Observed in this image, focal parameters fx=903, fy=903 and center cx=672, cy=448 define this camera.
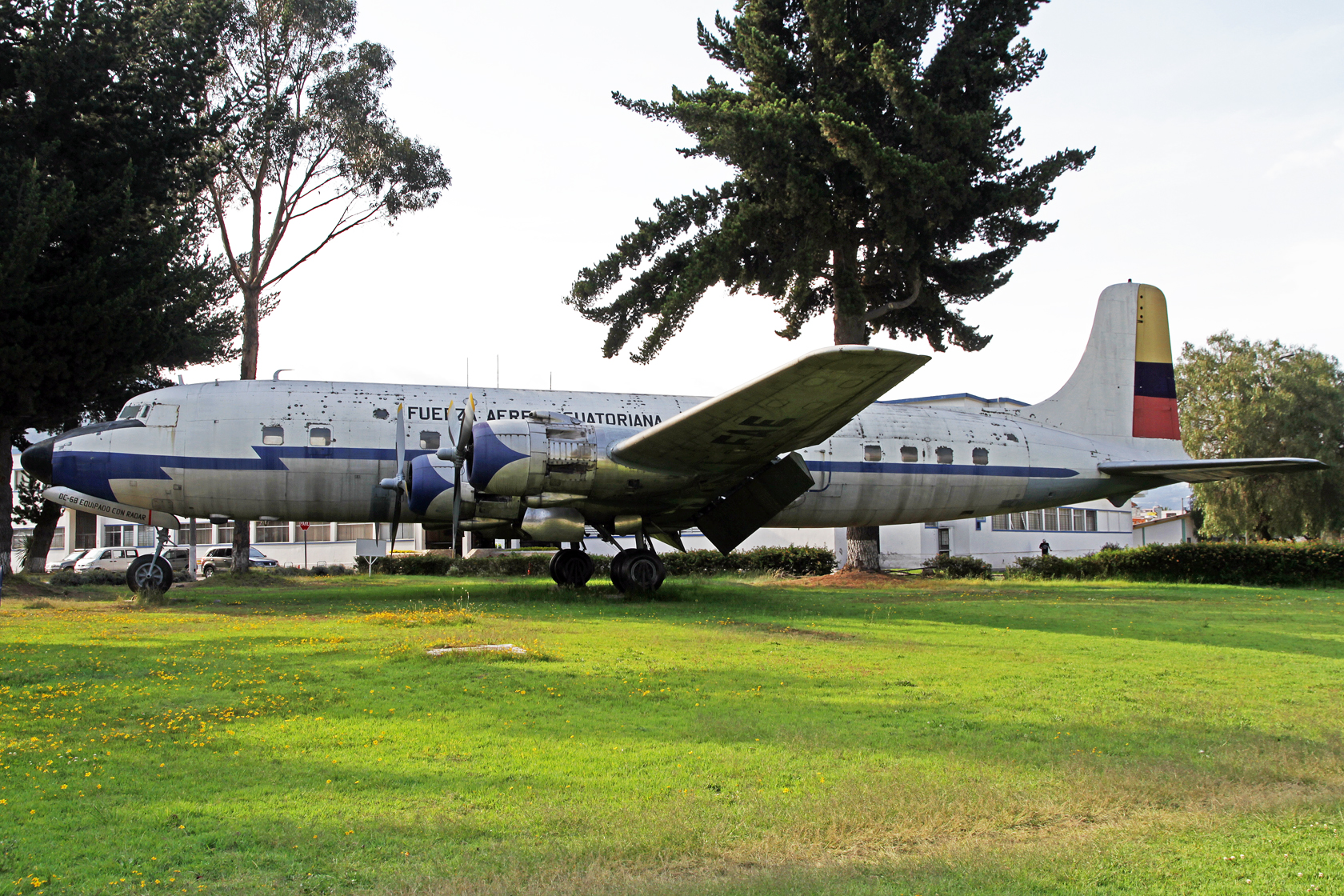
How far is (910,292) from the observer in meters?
24.1

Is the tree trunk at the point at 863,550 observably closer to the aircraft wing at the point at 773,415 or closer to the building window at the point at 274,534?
the aircraft wing at the point at 773,415

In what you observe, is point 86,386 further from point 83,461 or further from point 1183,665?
point 1183,665

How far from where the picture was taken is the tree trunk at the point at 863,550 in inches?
962

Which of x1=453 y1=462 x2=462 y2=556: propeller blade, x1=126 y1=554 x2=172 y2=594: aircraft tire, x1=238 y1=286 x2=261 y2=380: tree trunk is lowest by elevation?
x1=126 y1=554 x2=172 y2=594: aircraft tire

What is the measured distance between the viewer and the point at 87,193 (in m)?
20.4

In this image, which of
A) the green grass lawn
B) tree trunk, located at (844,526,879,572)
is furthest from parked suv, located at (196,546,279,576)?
the green grass lawn

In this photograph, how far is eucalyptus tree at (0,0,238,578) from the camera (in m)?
18.7

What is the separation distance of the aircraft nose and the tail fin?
65.2 feet

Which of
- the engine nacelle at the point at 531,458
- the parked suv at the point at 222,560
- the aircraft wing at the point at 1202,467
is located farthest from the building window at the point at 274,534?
the aircraft wing at the point at 1202,467

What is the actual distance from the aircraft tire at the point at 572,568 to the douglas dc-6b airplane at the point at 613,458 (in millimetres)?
48

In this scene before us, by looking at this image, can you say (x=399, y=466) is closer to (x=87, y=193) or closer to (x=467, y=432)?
(x=467, y=432)

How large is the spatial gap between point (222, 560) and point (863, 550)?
2735 cm

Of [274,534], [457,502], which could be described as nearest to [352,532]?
[274,534]

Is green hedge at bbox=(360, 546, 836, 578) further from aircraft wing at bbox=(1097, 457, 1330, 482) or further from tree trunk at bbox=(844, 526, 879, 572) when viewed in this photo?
aircraft wing at bbox=(1097, 457, 1330, 482)
